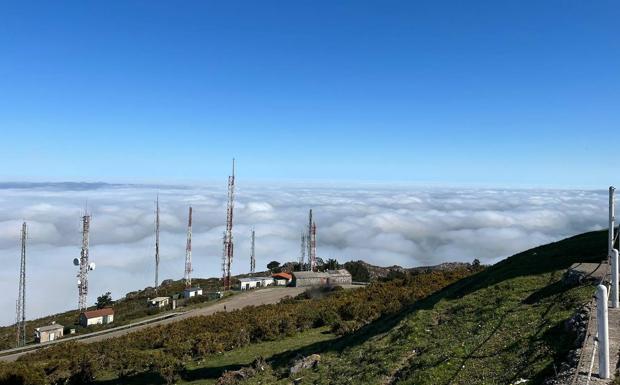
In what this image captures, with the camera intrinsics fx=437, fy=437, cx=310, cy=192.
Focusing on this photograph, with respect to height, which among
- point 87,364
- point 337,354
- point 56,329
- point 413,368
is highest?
point 413,368

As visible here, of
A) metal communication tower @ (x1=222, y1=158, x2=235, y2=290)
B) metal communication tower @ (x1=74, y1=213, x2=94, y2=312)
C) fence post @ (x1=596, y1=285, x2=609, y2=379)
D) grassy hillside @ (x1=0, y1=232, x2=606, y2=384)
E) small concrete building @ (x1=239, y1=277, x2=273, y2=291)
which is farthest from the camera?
metal communication tower @ (x1=74, y1=213, x2=94, y2=312)

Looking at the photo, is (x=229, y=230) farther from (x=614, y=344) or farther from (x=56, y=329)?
(x=614, y=344)

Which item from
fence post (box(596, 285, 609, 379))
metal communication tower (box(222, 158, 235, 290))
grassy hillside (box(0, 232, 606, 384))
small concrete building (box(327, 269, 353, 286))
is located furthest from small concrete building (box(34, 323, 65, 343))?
fence post (box(596, 285, 609, 379))

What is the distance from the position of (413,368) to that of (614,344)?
5.38m

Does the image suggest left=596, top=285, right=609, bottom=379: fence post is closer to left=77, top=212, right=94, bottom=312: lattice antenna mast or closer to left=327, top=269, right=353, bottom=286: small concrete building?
left=327, top=269, right=353, bottom=286: small concrete building

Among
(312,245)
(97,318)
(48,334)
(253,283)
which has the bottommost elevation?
(97,318)

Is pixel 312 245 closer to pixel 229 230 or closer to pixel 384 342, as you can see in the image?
pixel 229 230

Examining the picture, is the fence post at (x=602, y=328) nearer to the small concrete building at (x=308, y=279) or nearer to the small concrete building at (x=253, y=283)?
the small concrete building at (x=308, y=279)

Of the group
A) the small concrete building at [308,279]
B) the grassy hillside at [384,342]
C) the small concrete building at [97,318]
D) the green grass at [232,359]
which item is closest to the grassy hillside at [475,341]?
the grassy hillside at [384,342]

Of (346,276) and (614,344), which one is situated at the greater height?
(614,344)

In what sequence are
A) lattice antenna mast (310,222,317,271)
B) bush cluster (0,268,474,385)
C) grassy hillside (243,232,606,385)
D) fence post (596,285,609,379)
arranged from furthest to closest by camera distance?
lattice antenna mast (310,222,317,271)
bush cluster (0,268,474,385)
grassy hillside (243,232,606,385)
fence post (596,285,609,379)

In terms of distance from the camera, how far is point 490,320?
1527 centimetres

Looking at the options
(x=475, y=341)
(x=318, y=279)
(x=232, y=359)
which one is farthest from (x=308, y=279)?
(x=475, y=341)

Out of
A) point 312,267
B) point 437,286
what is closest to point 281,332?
point 437,286
